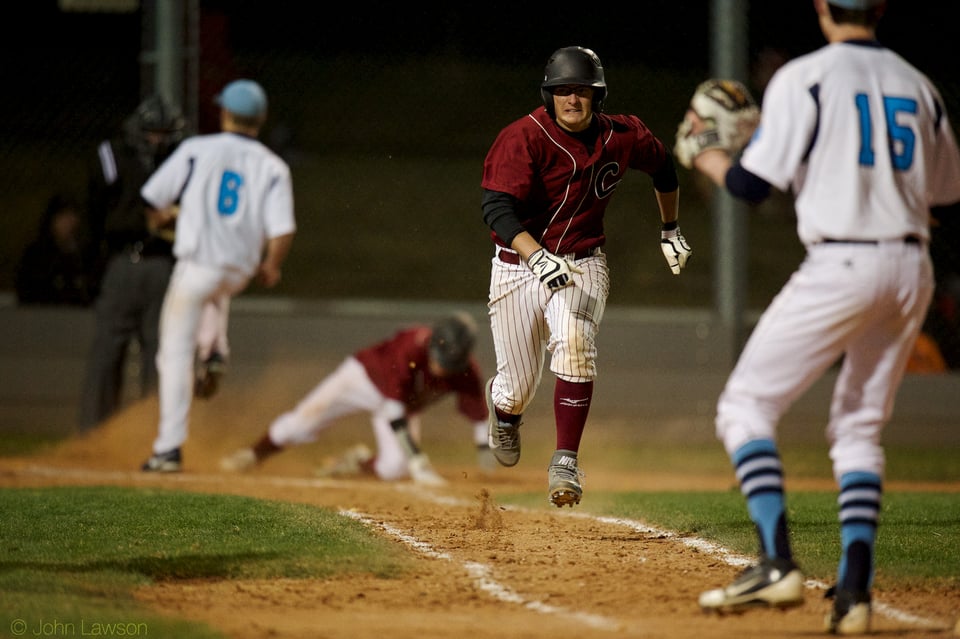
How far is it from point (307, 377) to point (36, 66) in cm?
605

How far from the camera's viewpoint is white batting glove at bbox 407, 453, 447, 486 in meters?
8.80

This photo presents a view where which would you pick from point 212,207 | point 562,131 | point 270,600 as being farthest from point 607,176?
point 212,207

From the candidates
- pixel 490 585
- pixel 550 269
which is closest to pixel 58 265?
pixel 550 269

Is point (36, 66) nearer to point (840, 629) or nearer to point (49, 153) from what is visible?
point (49, 153)

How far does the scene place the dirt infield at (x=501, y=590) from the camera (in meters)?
4.05

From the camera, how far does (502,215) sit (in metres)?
5.54

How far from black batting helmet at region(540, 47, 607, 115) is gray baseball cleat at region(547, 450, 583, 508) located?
5.14ft

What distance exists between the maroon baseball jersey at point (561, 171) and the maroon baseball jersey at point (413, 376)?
3.41m

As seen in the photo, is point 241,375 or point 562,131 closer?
point 562,131

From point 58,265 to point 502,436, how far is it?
6.29m

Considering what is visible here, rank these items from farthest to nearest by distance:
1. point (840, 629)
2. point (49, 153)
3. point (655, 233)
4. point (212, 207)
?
point (655, 233) → point (49, 153) → point (212, 207) → point (840, 629)

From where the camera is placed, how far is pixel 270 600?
14.8ft

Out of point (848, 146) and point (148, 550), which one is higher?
point (848, 146)

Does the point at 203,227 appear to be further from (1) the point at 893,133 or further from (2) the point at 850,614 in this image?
(2) the point at 850,614
